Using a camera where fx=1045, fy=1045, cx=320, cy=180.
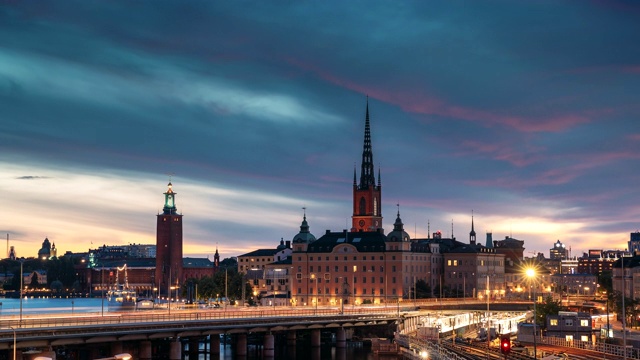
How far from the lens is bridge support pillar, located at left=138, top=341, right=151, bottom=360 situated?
4589 inches

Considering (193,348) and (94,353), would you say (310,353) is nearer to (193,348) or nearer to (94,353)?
(193,348)

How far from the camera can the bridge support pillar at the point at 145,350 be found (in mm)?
116562

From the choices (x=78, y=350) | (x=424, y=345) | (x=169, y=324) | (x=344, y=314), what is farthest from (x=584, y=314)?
→ (x=78, y=350)

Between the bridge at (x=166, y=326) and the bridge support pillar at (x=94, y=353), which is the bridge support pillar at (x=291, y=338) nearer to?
the bridge at (x=166, y=326)

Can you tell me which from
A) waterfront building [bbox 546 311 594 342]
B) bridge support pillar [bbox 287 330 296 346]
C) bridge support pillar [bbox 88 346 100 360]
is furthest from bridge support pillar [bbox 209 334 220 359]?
waterfront building [bbox 546 311 594 342]

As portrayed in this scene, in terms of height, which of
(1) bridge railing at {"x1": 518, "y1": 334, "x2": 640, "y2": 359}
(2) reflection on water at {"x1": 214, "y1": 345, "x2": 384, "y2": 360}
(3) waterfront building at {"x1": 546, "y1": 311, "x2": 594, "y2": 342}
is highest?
(3) waterfront building at {"x1": 546, "y1": 311, "x2": 594, "y2": 342}

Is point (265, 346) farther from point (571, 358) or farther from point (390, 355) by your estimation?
point (571, 358)

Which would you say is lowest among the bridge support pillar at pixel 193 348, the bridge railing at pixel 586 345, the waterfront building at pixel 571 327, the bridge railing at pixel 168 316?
the bridge support pillar at pixel 193 348

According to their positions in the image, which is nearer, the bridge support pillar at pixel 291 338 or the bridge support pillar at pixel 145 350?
the bridge support pillar at pixel 145 350

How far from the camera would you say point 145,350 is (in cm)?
11700

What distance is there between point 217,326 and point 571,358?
46514 millimetres

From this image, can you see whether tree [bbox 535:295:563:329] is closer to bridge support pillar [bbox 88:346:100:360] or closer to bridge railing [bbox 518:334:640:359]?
bridge railing [bbox 518:334:640:359]

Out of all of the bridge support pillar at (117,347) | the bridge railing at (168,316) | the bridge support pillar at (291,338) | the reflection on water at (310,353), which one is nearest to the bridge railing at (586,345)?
the reflection on water at (310,353)

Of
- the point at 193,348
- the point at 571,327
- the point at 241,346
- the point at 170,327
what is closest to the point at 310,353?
the point at 241,346
